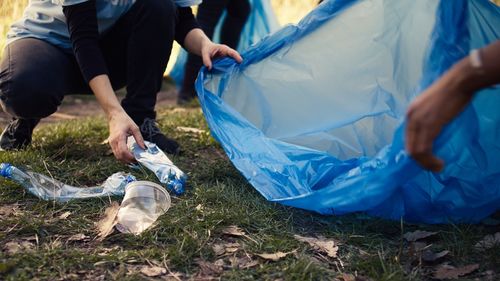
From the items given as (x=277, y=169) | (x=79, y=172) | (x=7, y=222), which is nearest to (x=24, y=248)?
(x=7, y=222)

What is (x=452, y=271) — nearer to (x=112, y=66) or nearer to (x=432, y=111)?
(x=432, y=111)

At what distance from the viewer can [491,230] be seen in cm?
173

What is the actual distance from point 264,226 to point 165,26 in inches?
33.8

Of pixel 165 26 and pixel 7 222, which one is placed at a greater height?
pixel 165 26

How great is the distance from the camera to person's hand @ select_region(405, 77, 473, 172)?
1069 millimetres

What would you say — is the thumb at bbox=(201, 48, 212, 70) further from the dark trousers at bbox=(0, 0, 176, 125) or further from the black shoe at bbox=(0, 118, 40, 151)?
the black shoe at bbox=(0, 118, 40, 151)

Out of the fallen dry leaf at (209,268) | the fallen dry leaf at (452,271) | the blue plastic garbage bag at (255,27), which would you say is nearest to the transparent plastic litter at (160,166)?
the fallen dry leaf at (209,268)

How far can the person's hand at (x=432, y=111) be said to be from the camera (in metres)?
1.07

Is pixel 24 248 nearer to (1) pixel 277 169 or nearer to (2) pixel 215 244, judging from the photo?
(2) pixel 215 244

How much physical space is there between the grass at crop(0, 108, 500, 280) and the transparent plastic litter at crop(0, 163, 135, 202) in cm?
3

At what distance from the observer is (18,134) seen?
90.1 inches

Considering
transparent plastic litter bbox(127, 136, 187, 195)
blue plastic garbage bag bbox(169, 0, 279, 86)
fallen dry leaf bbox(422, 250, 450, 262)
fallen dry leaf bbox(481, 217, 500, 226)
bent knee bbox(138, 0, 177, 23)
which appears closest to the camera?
fallen dry leaf bbox(422, 250, 450, 262)

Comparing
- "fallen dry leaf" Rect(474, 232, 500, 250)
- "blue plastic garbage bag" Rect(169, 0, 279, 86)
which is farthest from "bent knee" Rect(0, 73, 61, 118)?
"blue plastic garbage bag" Rect(169, 0, 279, 86)

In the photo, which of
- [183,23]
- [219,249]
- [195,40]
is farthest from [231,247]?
[183,23]
